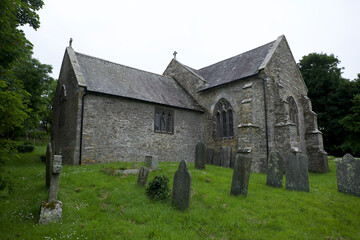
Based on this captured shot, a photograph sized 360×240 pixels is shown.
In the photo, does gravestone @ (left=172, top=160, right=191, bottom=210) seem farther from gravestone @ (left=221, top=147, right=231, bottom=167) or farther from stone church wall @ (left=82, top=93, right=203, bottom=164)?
gravestone @ (left=221, top=147, right=231, bottom=167)

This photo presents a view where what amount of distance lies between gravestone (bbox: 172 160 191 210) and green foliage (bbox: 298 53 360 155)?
80.0 feet

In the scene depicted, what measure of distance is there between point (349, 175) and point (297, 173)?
2.06 metres

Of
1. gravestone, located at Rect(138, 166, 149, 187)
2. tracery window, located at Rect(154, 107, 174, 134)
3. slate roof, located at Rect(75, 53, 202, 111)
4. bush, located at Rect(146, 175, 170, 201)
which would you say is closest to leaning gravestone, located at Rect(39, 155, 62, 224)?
bush, located at Rect(146, 175, 170, 201)

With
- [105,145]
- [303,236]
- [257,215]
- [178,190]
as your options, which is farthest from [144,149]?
[303,236]

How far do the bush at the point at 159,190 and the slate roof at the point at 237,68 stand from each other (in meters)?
11.6

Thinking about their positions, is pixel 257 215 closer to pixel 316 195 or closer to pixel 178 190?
pixel 178 190

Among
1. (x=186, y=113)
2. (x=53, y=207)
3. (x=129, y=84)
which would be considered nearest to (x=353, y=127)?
(x=186, y=113)

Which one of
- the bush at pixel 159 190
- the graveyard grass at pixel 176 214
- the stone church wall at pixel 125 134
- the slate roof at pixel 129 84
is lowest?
the graveyard grass at pixel 176 214

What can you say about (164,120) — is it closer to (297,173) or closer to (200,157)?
(200,157)

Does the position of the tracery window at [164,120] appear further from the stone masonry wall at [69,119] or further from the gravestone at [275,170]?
the gravestone at [275,170]

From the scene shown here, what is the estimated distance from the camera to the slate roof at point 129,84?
14.6 meters

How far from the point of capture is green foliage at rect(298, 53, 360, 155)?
25.5m

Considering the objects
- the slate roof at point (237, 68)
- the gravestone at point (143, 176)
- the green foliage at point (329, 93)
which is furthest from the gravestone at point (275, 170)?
the green foliage at point (329, 93)

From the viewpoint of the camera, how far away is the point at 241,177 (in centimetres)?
744
